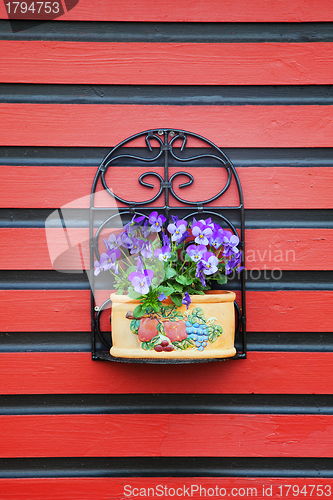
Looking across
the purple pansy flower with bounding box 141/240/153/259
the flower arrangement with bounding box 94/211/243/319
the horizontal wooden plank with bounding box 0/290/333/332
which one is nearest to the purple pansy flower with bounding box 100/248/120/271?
the flower arrangement with bounding box 94/211/243/319

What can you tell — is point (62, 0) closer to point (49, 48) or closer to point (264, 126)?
point (49, 48)

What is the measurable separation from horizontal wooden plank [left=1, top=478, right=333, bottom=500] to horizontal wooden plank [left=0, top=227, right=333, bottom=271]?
0.89 m

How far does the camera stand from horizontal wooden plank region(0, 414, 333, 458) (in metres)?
1.40

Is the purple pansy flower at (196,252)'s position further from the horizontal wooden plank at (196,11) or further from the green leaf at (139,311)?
Result: the horizontal wooden plank at (196,11)

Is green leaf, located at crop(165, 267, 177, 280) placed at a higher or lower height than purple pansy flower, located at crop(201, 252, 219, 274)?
lower

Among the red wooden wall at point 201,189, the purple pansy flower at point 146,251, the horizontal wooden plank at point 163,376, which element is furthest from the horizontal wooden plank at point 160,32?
the horizontal wooden plank at point 163,376

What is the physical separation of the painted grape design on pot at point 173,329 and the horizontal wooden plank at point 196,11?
3.98 feet

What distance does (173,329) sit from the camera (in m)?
1.14

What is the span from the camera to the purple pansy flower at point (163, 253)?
115 cm
